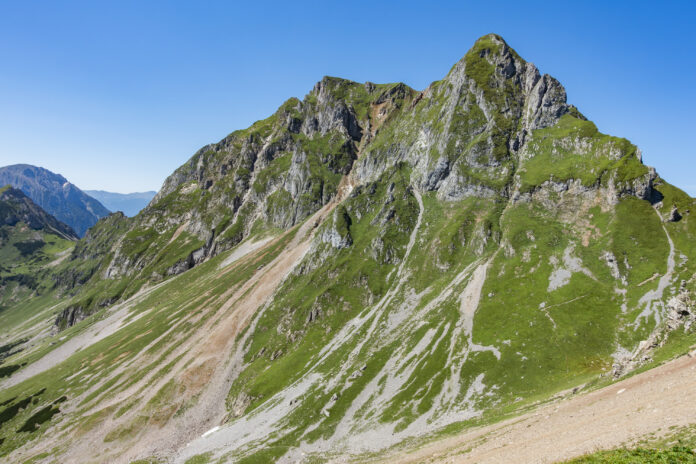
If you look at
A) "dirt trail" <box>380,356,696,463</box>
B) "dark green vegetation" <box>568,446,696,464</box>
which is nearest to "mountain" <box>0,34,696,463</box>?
"dirt trail" <box>380,356,696,463</box>

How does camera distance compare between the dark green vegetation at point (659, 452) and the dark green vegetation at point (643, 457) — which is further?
the dark green vegetation at point (659, 452)

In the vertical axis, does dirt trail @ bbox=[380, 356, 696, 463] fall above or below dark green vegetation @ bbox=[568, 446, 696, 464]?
below

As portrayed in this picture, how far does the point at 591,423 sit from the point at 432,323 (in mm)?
76476

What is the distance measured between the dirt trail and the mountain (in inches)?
93.9

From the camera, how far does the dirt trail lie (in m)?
30.1

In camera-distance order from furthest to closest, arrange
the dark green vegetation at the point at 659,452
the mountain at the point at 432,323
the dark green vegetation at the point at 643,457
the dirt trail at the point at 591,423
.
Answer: the mountain at the point at 432,323 → the dirt trail at the point at 591,423 → the dark green vegetation at the point at 659,452 → the dark green vegetation at the point at 643,457

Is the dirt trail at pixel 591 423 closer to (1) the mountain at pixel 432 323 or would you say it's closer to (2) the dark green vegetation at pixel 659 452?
(2) the dark green vegetation at pixel 659 452

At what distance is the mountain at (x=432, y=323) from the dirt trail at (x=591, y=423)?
2.39 metres

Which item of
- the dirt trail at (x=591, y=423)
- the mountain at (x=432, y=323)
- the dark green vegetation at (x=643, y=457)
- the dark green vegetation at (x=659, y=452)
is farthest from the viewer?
the mountain at (x=432, y=323)

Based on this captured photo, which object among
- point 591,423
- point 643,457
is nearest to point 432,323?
point 591,423

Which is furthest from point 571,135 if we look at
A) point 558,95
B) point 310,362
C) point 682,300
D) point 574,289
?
point 310,362

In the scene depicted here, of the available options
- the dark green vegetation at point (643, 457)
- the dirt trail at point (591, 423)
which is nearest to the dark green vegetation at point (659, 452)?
the dark green vegetation at point (643, 457)

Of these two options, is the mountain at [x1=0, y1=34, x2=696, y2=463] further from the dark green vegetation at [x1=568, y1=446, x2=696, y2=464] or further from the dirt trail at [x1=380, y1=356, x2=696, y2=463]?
the dark green vegetation at [x1=568, y1=446, x2=696, y2=464]

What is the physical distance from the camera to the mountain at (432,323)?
7950 cm
